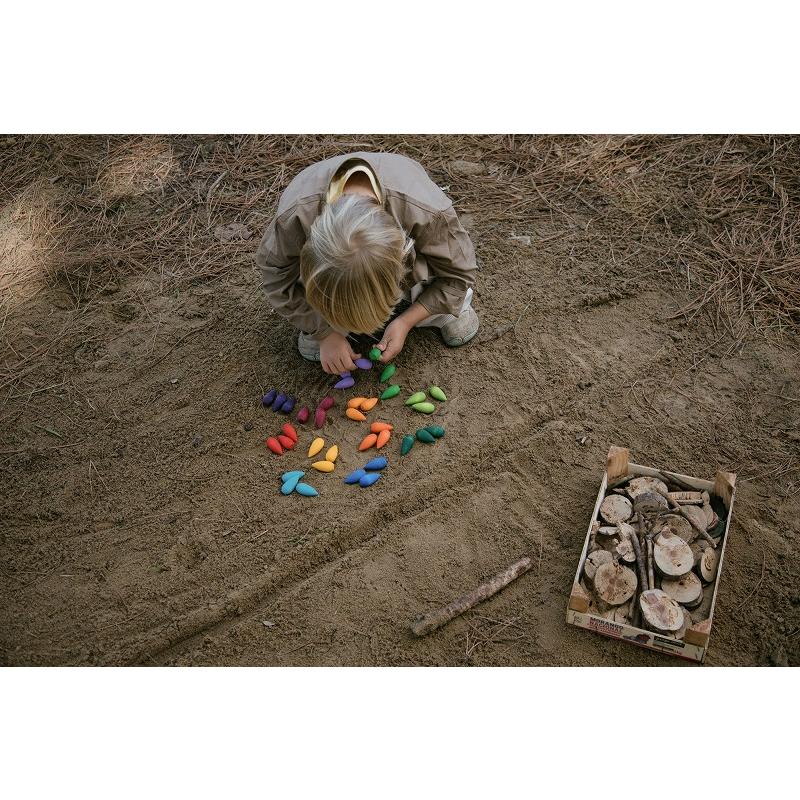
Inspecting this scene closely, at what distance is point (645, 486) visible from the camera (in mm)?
3090

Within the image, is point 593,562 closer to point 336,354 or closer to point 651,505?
point 651,505

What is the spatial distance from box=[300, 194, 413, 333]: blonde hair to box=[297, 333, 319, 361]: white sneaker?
730 millimetres

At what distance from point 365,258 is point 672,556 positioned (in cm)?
153

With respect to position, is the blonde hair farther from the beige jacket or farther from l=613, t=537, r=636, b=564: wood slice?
l=613, t=537, r=636, b=564: wood slice

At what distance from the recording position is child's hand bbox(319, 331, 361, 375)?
138 inches

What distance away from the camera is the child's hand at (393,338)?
11.8ft

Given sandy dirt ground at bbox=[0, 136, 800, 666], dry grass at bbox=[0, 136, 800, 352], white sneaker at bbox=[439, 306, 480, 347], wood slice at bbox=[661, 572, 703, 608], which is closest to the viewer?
wood slice at bbox=[661, 572, 703, 608]

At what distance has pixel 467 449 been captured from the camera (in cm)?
340

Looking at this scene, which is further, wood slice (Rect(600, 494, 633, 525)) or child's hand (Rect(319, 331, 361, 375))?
child's hand (Rect(319, 331, 361, 375))

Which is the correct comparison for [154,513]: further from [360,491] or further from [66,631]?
[360,491]

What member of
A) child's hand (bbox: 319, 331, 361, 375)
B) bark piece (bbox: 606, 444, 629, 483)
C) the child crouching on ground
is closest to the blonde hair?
the child crouching on ground

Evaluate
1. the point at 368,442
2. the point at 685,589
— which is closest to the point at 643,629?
the point at 685,589

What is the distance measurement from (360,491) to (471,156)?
226 cm

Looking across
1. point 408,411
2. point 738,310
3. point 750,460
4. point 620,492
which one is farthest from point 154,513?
point 738,310
